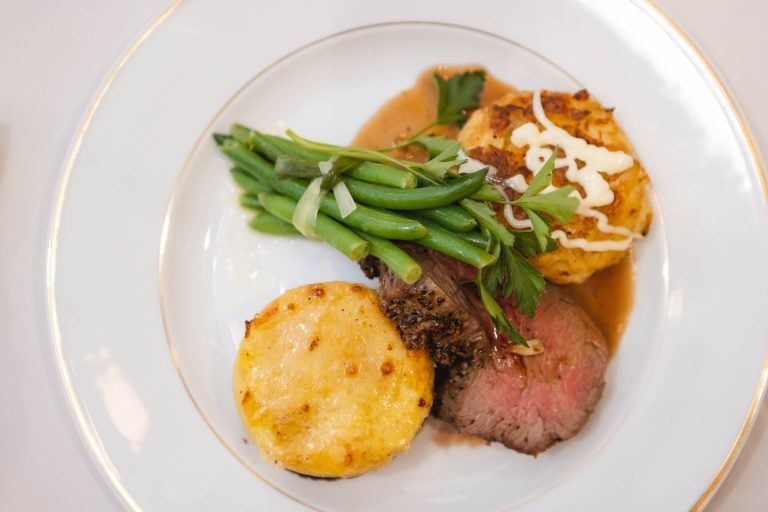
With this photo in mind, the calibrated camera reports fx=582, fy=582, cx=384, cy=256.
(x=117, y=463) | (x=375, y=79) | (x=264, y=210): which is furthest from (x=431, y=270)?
(x=117, y=463)

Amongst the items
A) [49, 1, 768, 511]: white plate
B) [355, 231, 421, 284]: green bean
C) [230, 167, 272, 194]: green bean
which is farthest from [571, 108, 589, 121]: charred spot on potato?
[230, 167, 272, 194]: green bean

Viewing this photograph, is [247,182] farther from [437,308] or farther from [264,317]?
[437,308]

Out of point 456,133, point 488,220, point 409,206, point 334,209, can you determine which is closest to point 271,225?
point 334,209

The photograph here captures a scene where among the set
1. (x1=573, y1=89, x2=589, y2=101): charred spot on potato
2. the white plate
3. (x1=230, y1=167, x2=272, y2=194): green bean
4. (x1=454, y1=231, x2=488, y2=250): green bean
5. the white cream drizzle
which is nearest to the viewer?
(x1=454, y1=231, x2=488, y2=250): green bean

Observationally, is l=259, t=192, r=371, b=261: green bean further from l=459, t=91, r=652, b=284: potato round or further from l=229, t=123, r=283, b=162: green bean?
l=459, t=91, r=652, b=284: potato round

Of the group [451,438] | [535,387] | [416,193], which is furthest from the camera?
[451,438]

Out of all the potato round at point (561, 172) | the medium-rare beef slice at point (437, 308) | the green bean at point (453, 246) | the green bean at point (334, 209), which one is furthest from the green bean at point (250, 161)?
the potato round at point (561, 172)

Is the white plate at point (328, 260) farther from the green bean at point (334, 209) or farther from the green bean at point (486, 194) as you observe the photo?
the green bean at point (486, 194)
